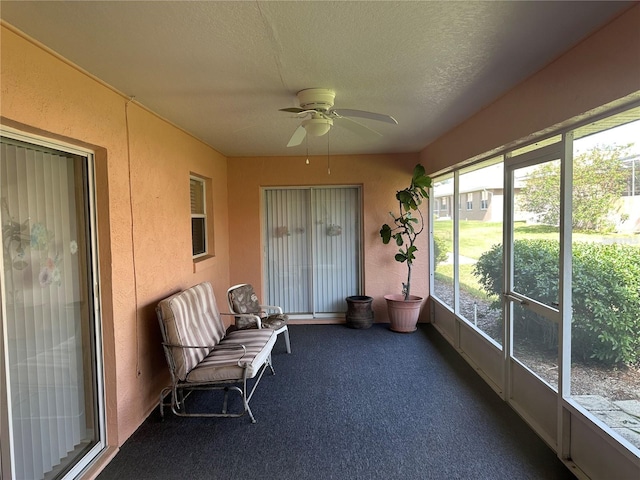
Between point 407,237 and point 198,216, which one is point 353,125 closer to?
point 198,216

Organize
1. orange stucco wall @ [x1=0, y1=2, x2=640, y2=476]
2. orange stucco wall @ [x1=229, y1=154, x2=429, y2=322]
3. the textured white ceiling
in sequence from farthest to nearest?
orange stucco wall @ [x1=229, y1=154, x2=429, y2=322] → orange stucco wall @ [x1=0, y1=2, x2=640, y2=476] → the textured white ceiling

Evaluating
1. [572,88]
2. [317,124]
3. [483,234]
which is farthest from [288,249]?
[572,88]

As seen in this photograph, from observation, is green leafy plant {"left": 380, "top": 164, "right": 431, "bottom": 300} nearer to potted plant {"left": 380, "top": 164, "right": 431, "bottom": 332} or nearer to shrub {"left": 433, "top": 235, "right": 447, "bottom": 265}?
potted plant {"left": 380, "top": 164, "right": 431, "bottom": 332}

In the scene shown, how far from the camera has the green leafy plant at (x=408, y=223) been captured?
14.8ft

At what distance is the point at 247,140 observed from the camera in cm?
412

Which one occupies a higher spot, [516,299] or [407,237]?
[407,237]

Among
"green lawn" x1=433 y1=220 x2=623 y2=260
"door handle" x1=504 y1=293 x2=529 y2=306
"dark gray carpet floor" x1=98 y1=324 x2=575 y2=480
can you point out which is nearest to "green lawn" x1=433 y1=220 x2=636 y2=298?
"green lawn" x1=433 y1=220 x2=623 y2=260

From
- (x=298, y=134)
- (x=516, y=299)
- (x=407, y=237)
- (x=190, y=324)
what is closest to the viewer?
(x=298, y=134)

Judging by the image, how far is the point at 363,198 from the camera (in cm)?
518

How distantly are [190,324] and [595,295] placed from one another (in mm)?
2871

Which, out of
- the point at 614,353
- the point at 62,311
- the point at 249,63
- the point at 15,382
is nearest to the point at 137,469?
the point at 15,382

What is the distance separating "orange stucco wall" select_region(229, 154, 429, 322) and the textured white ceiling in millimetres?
2159

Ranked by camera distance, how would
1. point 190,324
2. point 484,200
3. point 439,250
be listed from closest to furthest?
1. point 190,324
2. point 484,200
3. point 439,250

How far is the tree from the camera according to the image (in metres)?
1.95
